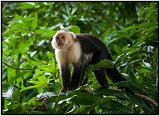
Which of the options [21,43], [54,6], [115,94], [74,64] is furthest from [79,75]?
[54,6]

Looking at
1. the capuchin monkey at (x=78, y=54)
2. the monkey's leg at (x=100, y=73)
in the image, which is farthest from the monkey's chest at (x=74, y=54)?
the monkey's leg at (x=100, y=73)

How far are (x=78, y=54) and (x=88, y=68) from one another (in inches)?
17.6

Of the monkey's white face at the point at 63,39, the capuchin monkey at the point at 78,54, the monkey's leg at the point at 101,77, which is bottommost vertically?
the monkey's leg at the point at 101,77

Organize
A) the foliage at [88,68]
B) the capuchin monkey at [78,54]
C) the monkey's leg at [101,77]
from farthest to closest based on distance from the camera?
the capuchin monkey at [78,54], the monkey's leg at [101,77], the foliage at [88,68]

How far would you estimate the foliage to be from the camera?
6.43 feet

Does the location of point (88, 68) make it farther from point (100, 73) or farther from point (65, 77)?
point (65, 77)

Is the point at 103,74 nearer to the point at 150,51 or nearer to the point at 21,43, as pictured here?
the point at 150,51

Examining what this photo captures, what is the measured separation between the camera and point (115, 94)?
202 centimetres

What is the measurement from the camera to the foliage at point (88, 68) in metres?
1.96

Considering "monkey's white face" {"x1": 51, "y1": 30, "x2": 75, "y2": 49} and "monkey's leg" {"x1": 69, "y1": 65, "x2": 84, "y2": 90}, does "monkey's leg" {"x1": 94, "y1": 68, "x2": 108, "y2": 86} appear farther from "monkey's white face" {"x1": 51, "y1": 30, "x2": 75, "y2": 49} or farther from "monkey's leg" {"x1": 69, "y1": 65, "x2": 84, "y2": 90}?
"monkey's white face" {"x1": 51, "y1": 30, "x2": 75, "y2": 49}

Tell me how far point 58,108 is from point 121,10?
8.75 feet

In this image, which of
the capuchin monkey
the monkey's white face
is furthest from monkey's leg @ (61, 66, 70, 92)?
the monkey's white face

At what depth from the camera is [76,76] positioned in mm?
2713

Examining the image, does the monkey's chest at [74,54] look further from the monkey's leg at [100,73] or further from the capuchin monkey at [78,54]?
the monkey's leg at [100,73]
